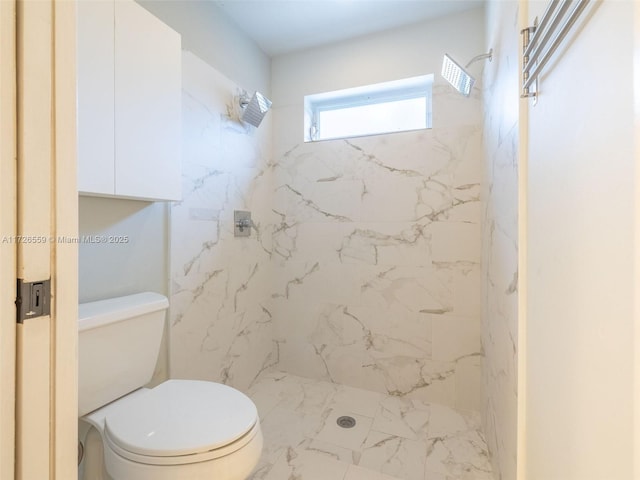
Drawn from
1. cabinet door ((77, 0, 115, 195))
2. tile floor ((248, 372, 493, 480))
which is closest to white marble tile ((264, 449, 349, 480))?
tile floor ((248, 372, 493, 480))

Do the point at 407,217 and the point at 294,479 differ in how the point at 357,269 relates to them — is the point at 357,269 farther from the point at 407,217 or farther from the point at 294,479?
the point at 294,479

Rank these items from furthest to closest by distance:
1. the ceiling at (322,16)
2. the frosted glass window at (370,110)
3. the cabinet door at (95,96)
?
1. the frosted glass window at (370,110)
2. the ceiling at (322,16)
3. the cabinet door at (95,96)

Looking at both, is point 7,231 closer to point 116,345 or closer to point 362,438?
point 116,345

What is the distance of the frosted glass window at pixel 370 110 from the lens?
2090mm

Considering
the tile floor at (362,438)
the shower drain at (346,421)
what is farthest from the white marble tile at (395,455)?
the shower drain at (346,421)

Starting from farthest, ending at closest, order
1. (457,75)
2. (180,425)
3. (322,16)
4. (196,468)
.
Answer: (322,16)
(457,75)
(180,425)
(196,468)

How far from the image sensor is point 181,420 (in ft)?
3.28

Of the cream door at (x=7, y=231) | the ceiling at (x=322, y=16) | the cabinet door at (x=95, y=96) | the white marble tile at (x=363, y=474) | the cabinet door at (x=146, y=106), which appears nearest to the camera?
the cream door at (x=7, y=231)

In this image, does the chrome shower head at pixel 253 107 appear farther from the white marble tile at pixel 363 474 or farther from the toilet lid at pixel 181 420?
the white marble tile at pixel 363 474

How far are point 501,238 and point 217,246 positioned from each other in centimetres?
146

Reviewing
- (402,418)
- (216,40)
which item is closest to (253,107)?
(216,40)

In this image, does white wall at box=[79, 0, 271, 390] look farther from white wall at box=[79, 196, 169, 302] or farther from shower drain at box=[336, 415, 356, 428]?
shower drain at box=[336, 415, 356, 428]

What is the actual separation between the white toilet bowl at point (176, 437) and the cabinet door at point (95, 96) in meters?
0.77

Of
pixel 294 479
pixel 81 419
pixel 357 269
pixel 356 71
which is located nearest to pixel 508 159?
pixel 357 269
